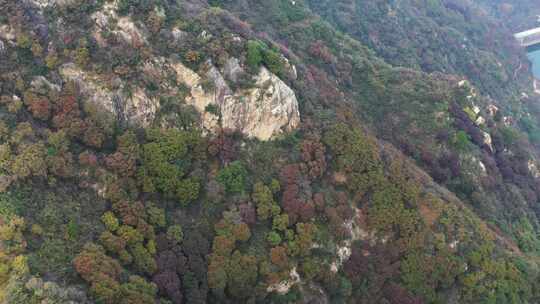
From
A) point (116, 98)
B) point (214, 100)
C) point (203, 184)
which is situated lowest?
point (203, 184)

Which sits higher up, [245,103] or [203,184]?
[245,103]

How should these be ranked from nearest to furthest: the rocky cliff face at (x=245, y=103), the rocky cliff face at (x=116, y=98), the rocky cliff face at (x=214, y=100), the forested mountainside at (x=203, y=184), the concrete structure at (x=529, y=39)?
1. the forested mountainside at (x=203, y=184)
2. the rocky cliff face at (x=116, y=98)
3. the rocky cliff face at (x=214, y=100)
4. the rocky cliff face at (x=245, y=103)
5. the concrete structure at (x=529, y=39)

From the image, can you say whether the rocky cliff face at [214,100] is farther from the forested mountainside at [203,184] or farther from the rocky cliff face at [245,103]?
the forested mountainside at [203,184]

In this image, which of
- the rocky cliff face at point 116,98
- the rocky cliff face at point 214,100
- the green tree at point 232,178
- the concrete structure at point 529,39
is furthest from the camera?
the concrete structure at point 529,39

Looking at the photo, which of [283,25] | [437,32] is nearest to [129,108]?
[283,25]

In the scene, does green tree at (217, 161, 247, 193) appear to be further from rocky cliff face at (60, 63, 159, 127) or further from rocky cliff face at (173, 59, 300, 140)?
rocky cliff face at (60, 63, 159, 127)

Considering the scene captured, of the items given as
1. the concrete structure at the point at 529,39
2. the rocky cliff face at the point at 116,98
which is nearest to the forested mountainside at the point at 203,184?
the rocky cliff face at the point at 116,98

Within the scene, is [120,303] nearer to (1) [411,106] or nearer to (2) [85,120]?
(2) [85,120]

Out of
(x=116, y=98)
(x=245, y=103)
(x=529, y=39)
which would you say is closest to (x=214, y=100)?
(x=245, y=103)

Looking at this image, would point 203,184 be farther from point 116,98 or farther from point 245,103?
point 116,98
